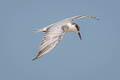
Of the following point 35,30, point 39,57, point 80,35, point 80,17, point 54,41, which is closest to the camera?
point 39,57

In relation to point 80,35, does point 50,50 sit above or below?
below

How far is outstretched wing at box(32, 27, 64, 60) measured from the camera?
6108 millimetres

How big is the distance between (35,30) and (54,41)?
3.20 m

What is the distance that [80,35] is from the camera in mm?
12328

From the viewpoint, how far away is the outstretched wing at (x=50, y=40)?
20.0 feet

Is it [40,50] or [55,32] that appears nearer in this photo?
[40,50]

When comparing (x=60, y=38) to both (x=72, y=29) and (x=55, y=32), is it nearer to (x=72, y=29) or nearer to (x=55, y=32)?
(x=55, y=32)

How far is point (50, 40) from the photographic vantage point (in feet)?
21.9

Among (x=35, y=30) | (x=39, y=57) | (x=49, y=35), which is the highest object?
(x=35, y=30)

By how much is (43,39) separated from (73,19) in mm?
3671

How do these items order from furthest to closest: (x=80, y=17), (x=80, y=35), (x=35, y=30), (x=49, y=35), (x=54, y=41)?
(x=80, y=35) → (x=80, y=17) → (x=35, y=30) → (x=49, y=35) → (x=54, y=41)

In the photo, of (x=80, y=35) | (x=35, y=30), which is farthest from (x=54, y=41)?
(x=80, y=35)

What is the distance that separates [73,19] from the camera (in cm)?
1024

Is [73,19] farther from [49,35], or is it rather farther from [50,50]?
[50,50]
